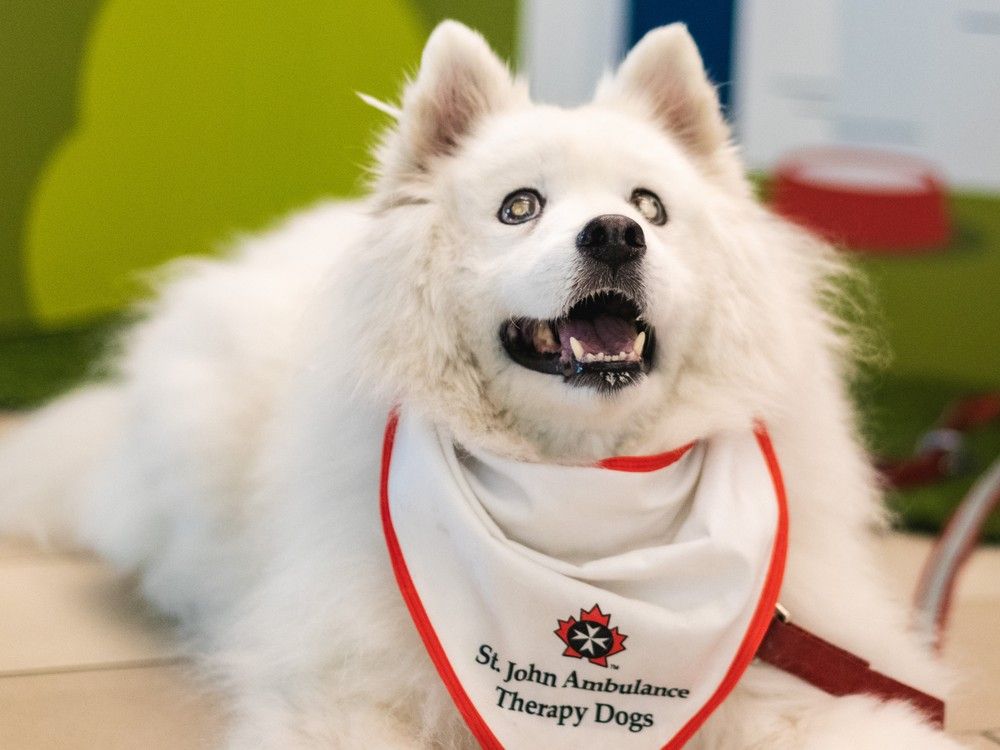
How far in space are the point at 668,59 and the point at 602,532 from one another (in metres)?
0.89

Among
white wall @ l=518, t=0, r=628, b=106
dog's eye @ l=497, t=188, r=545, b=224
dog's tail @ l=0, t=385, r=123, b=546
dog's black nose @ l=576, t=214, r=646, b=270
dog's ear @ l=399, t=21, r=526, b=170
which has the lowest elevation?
dog's tail @ l=0, t=385, r=123, b=546

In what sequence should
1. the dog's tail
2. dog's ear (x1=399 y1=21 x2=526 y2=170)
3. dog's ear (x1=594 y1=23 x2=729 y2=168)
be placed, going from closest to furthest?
dog's ear (x1=399 y1=21 x2=526 y2=170), dog's ear (x1=594 y1=23 x2=729 y2=168), the dog's tail

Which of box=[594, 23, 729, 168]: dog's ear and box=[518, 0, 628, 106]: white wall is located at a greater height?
box=[518, 0, 628, 106]: white wall

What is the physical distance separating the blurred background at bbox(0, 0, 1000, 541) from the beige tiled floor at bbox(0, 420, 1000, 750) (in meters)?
1.86

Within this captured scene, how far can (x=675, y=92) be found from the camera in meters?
2.27

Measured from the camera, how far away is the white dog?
77.0 inches

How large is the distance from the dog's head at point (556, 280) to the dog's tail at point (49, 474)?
1.54 meters

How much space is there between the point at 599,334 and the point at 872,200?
3412 mm

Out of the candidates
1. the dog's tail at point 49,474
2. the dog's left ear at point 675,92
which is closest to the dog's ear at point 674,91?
the dog's left ear at point 675,92

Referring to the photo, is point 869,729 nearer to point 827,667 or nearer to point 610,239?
point 827,667

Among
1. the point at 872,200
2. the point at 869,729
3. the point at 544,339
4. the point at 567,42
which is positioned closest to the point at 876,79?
the point at 872,200

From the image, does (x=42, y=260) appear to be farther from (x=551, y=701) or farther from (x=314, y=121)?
(x=551, y=701)

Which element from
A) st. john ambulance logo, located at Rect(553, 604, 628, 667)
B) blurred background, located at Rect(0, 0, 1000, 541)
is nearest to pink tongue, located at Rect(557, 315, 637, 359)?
st. john ambulance logo, located at Rect(553, 604, 628, 667)

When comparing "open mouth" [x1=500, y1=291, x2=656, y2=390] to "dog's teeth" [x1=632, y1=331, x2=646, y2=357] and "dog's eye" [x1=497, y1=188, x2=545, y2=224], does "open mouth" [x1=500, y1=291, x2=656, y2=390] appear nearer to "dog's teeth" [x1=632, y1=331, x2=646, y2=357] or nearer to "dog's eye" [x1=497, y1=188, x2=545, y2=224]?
"dog's teeth" [x1=632, y1=331, x2=646, y2=357]
